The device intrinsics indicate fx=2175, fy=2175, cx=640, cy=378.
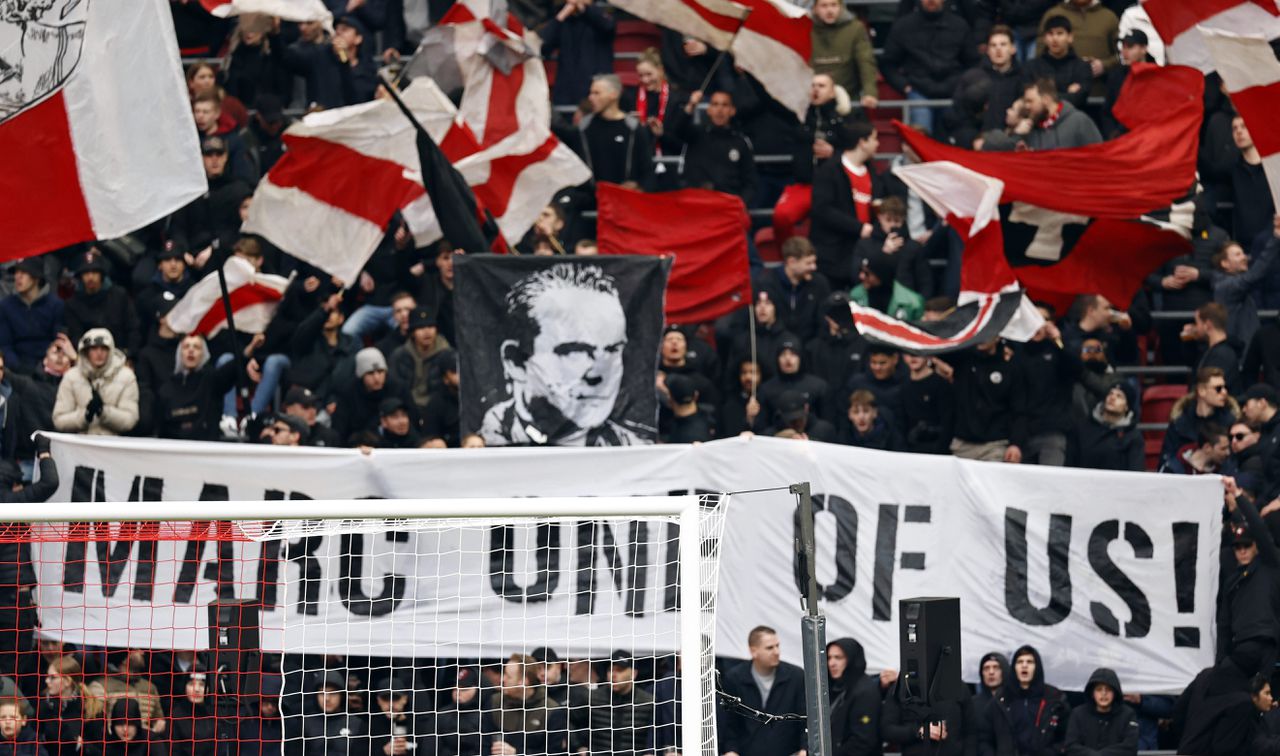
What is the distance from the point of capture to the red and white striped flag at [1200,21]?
15.4m

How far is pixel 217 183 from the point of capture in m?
17.7

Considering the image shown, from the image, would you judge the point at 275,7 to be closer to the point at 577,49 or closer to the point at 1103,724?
the point at 577,49

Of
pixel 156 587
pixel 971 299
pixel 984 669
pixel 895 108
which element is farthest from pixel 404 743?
pixel 895 108

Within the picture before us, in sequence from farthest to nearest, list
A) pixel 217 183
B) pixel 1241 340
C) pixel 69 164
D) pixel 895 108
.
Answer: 1. pixel 895 108
2. pixel 217 183
3. pixel 1241 340
4. pixel 69 164

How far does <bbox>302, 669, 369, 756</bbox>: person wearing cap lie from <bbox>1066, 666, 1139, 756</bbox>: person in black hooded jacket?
4533mm

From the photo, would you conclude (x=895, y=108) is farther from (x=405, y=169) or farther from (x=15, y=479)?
(x=15, y=479)

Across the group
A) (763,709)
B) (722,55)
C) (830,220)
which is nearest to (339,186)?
(830,220)

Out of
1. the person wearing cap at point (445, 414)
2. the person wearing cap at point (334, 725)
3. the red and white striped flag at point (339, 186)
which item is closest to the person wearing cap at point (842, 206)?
the person wearing cap at point (445, 414)

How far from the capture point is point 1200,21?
52.3 feet

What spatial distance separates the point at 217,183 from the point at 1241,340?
819 cm

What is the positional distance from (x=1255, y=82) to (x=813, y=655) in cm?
591

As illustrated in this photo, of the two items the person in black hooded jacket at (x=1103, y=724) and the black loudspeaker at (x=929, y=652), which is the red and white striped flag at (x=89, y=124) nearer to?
the black loudspeaker at (x=929, y=652)

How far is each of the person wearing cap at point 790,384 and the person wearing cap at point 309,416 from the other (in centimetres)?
308

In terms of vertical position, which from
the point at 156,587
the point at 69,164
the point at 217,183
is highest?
the point at 69,164
